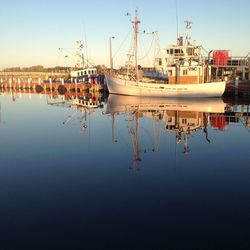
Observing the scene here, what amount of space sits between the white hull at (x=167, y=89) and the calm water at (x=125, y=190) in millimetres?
27237

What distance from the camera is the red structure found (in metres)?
59.3

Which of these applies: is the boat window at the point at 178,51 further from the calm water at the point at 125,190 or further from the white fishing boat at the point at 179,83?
the calm water at the point at 125,190

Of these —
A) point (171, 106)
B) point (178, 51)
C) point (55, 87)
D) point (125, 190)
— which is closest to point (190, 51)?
point (178, 51)

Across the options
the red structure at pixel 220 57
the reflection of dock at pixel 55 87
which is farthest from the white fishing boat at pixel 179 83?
the reflection of dock at pixel 55 87

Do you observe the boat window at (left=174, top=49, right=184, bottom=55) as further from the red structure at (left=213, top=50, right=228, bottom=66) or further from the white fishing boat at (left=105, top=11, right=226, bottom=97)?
the red structure at (left=213, top=50, right=228, bottom=66)

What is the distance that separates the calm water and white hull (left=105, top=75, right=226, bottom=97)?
2724 centimetres

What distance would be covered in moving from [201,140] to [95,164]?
27.9 ft

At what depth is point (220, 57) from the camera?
59500 millimetres

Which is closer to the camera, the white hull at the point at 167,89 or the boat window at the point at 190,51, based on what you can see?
the white hull at the point at 167,89

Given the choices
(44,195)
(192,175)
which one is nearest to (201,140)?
(192,175)

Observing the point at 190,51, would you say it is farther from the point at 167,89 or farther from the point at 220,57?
the point at 167,89

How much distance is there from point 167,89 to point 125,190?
135 ft

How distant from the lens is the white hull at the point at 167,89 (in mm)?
49938

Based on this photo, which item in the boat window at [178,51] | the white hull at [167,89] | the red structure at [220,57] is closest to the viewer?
the white hull at [167,89]
